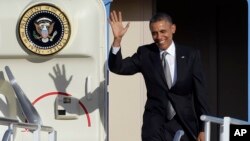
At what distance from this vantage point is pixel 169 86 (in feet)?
15.9

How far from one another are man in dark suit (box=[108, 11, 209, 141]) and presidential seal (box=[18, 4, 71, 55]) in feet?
2.38

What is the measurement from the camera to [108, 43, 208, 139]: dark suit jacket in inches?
190

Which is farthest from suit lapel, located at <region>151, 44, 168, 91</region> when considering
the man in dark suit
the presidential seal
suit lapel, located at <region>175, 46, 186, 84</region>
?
the presidential seal

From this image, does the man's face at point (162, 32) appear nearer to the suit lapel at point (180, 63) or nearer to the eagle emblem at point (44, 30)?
the suit lapel at point (180, 63)

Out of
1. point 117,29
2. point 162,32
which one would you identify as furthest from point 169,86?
point 117,29

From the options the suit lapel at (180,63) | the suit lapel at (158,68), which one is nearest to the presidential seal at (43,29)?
the suit lapel at (158,68)

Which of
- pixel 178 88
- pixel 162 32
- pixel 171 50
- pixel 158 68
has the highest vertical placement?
pixel 162 32

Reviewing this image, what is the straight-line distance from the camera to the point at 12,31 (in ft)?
18.0

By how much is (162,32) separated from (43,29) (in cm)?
115

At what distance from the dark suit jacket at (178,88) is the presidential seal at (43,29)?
760 millimetres

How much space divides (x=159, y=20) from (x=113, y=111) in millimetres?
1865

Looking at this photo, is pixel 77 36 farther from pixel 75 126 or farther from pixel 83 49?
pixel 75 126

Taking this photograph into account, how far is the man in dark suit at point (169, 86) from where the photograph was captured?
→ 4797 millimetres

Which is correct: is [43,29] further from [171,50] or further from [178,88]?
[178,88]
